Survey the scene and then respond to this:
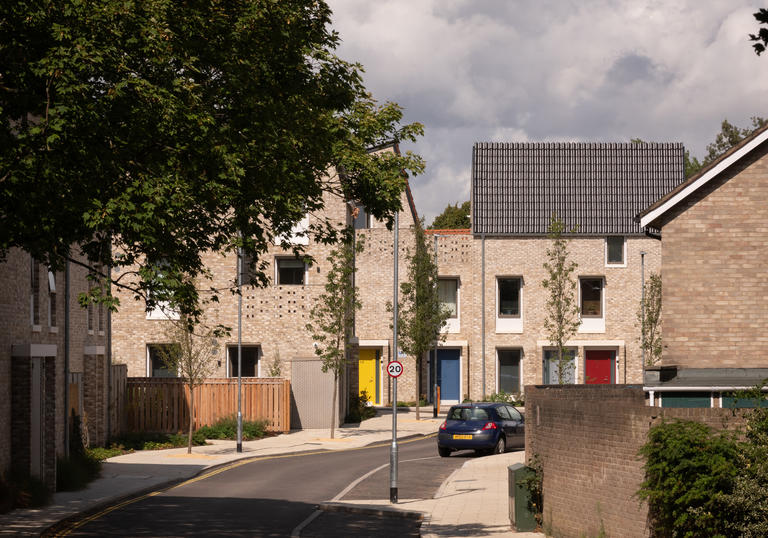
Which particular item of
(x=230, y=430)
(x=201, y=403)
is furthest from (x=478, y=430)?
(x=201, y=403)

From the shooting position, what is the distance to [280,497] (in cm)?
2316

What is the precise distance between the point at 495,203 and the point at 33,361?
33470mm

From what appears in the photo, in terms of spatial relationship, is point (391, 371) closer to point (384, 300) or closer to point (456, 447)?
point (456, 447)

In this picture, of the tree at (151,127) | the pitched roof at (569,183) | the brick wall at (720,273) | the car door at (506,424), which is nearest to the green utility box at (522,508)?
the brick wall at (720,273)

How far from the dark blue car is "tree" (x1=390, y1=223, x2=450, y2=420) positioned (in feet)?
44.0

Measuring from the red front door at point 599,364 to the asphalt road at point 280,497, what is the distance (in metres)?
20.5

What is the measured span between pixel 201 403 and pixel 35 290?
14.6 metres

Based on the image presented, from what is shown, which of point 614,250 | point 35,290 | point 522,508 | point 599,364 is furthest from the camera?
point 614,250

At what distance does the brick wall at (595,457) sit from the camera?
43.3 ft

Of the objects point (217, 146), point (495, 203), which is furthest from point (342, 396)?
point (217, 146)

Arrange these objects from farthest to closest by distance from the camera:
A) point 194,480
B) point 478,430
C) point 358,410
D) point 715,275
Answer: point 358,410 < point 478,430 < point 194,480 < point 715,275

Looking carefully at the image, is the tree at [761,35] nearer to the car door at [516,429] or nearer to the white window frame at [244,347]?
the car door at [516,429]

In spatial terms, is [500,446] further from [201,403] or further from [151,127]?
[151,127]

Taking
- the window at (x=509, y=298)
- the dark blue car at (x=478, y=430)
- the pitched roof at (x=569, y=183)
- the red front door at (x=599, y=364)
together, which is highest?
the pitched roof at (x=569, y=183)
